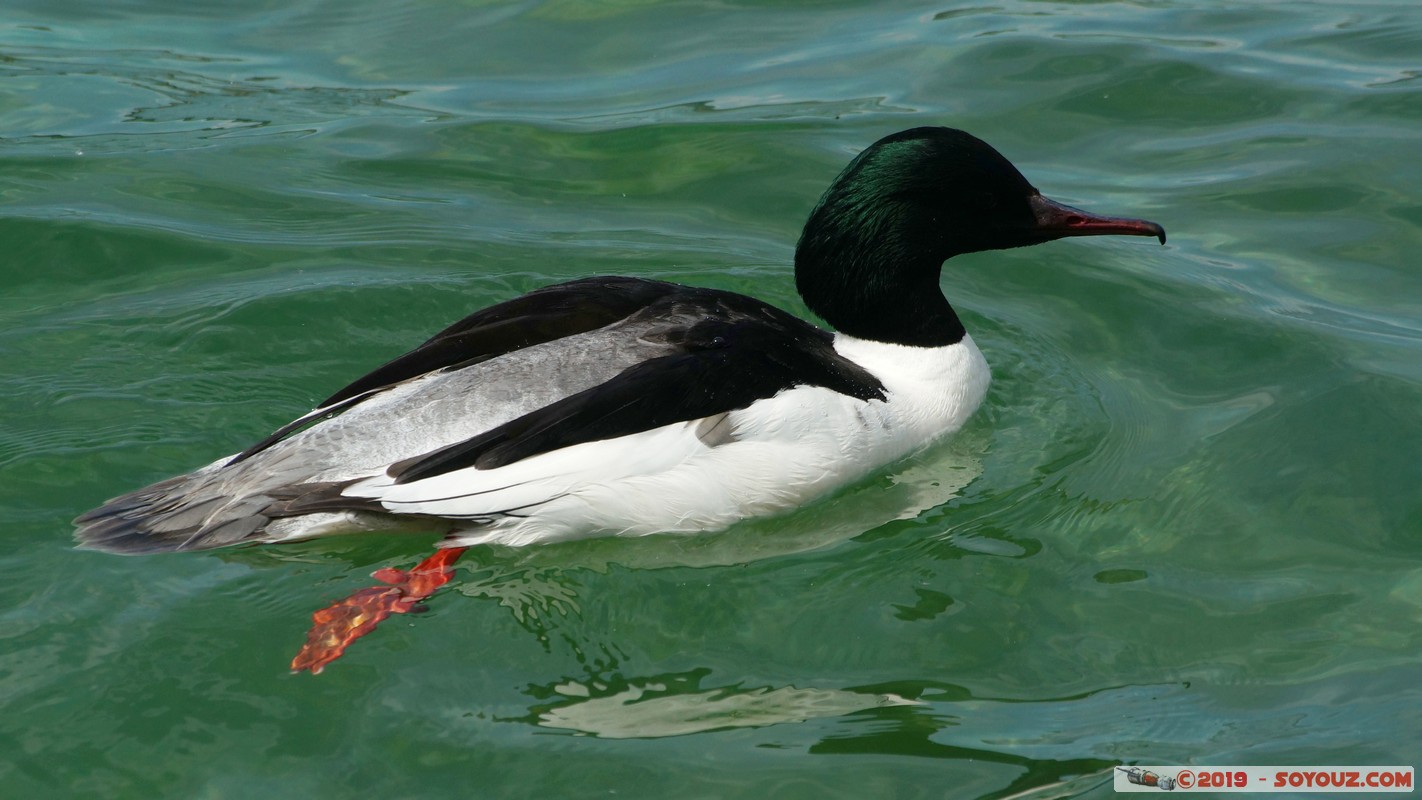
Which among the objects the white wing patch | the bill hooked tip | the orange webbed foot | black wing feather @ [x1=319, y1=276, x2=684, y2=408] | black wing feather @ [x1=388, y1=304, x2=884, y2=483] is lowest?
the orange webbed foot

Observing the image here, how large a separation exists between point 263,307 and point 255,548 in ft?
6.15

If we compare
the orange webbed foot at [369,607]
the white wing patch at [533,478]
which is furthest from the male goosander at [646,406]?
the orange webbed foot at [369,607]

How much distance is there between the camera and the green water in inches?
168

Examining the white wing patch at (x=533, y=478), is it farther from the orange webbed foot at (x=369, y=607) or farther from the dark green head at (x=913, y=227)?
the dark green head at (x=913, y=227)

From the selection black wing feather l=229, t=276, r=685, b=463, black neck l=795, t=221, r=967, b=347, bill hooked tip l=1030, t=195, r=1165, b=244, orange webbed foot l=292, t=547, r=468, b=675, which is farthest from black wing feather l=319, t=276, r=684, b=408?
bill hooked tip l=1030, t=195, r=1165, b=244

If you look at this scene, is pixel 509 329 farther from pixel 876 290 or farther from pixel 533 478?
pixel 876 290

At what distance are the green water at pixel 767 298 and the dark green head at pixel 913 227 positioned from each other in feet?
1.96

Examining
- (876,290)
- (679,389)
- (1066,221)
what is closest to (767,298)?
(876,290)

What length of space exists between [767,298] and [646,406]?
224 centimetres

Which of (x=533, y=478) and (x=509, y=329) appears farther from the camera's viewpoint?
(x=509, y=329)

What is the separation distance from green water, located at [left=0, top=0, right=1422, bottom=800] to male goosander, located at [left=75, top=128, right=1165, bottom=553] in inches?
6.7

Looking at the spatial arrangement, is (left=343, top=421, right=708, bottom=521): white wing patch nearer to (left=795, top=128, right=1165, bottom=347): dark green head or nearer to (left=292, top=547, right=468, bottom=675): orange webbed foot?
(left=292, top=547, right=468, bottom=675): orange webbed foot

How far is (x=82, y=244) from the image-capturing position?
7.03m

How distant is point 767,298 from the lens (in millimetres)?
7152
